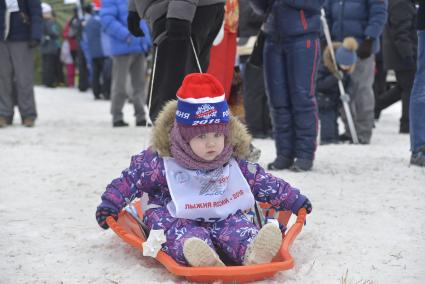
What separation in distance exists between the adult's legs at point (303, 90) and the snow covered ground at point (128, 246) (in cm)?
23

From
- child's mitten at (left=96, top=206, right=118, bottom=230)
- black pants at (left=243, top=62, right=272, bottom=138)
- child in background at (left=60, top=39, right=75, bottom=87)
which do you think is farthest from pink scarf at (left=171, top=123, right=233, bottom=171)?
child in background at (left=60, top=39, right=75, bottom=87)

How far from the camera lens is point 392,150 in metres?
6.04

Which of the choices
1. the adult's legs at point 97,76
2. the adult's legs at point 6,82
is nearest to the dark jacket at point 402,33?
the adult's legs at point 6,82

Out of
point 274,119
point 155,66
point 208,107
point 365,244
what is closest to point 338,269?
point 365,244

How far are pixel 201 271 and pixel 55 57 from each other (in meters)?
14.9

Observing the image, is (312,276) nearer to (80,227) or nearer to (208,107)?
(208,107)

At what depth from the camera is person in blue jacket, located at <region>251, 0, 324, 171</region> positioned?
455cm

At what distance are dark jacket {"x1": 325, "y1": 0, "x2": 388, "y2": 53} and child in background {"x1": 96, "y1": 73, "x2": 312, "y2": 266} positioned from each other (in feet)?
11.8

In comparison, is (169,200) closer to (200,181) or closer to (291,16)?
(200,181)

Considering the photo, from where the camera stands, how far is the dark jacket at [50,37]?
15352mm

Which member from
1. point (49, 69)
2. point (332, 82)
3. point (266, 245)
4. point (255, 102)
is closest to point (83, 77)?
point (49, 69)

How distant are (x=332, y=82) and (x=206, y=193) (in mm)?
3923

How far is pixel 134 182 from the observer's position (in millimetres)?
2762

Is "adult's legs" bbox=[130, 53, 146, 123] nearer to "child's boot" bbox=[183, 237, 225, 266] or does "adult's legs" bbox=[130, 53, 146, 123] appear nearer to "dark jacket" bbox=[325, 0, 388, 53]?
"dark jacket" bbox=[325, 0, 388, 53]
